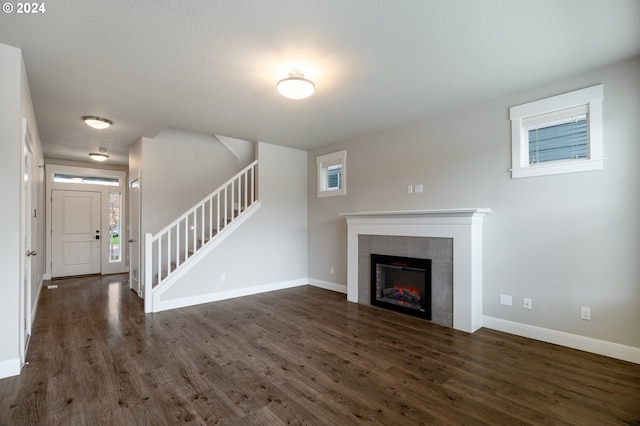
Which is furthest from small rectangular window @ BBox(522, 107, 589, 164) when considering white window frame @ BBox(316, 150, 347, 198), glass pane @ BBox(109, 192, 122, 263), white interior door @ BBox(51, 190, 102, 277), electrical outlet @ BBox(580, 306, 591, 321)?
white interior door @ BBox(51, 190, 102, 277)

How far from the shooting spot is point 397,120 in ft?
14.9

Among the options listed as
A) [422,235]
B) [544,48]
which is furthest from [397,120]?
[544,48]

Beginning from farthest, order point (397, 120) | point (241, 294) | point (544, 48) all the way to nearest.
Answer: point (241, 294) → point (397, 120) → point (544, 48)

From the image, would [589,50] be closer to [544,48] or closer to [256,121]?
[544,48]

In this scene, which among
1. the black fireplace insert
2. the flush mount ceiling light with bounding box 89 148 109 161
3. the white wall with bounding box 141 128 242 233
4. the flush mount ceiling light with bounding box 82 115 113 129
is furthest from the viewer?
the flush mount ceiling light with bounding box 89 148 109 161

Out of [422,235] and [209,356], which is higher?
[422,235]

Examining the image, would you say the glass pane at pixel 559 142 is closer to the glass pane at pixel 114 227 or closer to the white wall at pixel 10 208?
the white wall at pixel 10 208

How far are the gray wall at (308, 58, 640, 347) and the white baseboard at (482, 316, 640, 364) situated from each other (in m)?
0.06

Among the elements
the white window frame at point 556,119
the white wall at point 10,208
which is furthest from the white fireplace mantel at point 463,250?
the white wall at point 10,208

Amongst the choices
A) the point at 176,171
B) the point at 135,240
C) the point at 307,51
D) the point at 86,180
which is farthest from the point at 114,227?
the point at 307,51

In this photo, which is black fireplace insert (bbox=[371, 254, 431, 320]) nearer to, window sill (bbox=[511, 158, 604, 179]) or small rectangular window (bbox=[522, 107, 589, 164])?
window sill (bbox=[511, 158, 604, 179])

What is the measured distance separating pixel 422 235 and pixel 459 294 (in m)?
0.87

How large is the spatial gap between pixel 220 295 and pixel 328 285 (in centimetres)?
199

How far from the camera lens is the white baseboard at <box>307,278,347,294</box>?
5.61m
